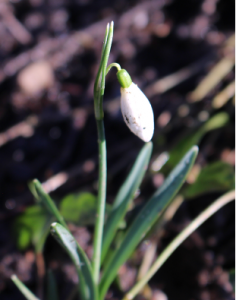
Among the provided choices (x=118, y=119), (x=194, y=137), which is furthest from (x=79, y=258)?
(x=118, y=119)

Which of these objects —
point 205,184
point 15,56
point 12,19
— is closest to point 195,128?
point 205,184

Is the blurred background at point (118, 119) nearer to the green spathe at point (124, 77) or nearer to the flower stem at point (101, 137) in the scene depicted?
the flower stem at point (101, 137)

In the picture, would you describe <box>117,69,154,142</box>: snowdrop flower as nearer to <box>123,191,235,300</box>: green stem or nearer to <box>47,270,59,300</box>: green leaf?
<box>123,191,235,300</box>: green stem

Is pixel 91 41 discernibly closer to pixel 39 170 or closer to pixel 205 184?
pixel 39 170

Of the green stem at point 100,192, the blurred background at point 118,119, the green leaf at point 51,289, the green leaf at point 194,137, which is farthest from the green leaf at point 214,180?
the green leaf at point 51,289

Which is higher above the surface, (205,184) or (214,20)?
(214,20)

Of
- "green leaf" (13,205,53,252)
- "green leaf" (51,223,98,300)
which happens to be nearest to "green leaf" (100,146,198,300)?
"green leaf" (51,223,98,300)
